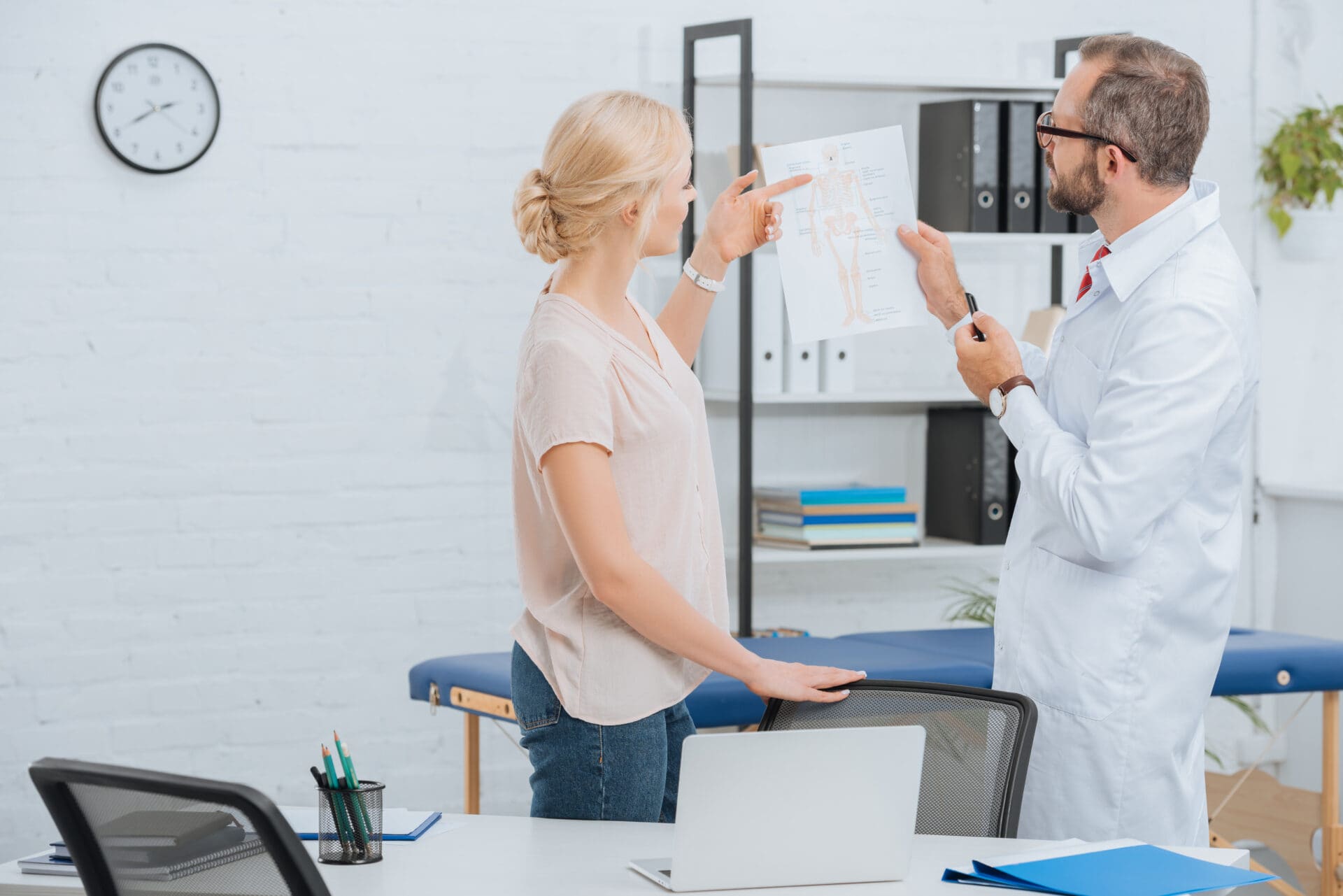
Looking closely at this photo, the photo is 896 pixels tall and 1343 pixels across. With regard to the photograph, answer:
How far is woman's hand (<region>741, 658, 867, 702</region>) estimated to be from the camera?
5.63 feet

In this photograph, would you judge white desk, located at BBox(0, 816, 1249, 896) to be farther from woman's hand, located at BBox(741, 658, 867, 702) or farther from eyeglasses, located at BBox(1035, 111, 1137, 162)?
eyeglasses, located at BBox(1035, 111, 1137, 162)

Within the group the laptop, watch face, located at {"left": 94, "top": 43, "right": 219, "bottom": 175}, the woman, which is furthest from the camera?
watch face, located at {"left": 94, "top": 43, "right": 219, "bottom": 175}

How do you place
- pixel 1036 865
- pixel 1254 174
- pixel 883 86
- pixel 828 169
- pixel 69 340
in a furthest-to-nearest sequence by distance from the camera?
pixel 1254 174
pixel 883 86
pixel 69 340
pixel 828 169
pixel 1036 865

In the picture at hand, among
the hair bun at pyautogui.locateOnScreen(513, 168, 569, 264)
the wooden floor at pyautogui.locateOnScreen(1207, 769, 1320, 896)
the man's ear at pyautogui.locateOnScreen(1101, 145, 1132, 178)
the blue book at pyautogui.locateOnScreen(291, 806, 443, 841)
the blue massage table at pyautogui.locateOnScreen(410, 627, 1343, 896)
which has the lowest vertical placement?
the wooden floor at pyautogui.locateOnScreen(1207, 769, 1320, 896)

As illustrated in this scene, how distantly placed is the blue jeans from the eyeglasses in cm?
91

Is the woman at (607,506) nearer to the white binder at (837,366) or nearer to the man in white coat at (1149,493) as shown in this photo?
the man in white coat at (1149,493)

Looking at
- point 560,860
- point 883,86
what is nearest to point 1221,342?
point 560,860

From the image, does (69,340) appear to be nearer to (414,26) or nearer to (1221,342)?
(414,26)

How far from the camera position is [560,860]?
1521 mm

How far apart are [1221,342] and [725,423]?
7.41 feet

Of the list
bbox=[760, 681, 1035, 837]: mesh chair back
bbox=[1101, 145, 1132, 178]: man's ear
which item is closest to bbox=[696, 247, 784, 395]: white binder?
bbox=[1101, 145, 1132, 178]: man's ear

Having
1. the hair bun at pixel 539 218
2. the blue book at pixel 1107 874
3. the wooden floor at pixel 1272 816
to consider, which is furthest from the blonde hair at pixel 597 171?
the wooden floor at pixel 1272 816

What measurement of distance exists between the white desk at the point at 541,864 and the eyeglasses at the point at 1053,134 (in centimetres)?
86

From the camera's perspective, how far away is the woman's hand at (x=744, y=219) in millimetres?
2133
